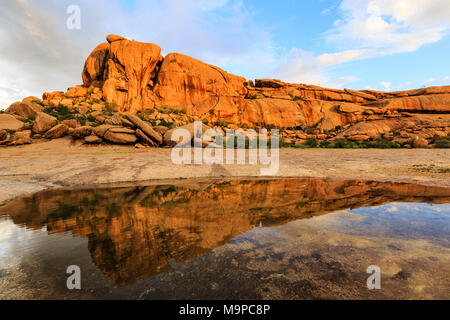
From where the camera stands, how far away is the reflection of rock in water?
2426 millimetres

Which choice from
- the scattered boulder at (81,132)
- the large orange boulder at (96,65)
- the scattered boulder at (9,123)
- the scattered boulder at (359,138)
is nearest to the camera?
the scattered boulder at (81,132)

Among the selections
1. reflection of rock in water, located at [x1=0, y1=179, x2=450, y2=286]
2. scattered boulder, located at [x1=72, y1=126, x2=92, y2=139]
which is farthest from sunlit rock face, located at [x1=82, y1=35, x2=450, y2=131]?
reflection of rock in water, located at [x1=0, y1=179, x2=450, y2=286]

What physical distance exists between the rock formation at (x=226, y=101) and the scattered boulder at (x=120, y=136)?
9.67 m

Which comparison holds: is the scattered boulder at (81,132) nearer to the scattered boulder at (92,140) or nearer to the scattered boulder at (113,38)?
the scattered boulder at (92,140)

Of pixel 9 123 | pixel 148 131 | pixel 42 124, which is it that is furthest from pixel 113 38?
pixel 148 131

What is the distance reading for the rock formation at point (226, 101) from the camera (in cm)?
3092

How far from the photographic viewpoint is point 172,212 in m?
3.93

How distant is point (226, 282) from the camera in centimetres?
188

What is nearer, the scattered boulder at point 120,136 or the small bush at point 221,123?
the scattered boulder at point 120,136

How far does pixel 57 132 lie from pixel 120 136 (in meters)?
5.19

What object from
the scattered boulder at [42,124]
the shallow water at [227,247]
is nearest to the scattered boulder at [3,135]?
the scattered boulder at [42,124]

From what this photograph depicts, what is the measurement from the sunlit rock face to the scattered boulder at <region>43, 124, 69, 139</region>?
1745 cm
